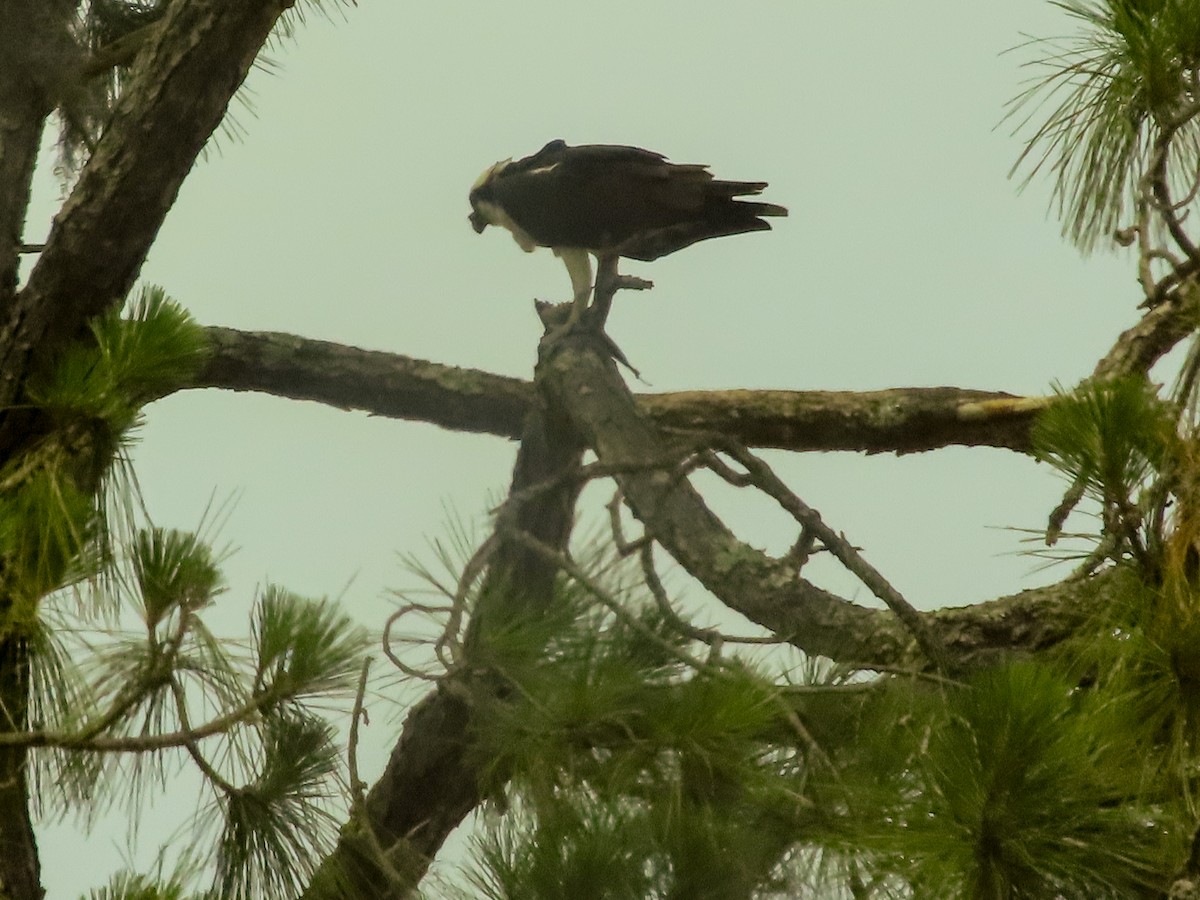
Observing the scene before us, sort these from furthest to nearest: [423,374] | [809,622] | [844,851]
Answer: [423,374]
[809,622]
[844,851]

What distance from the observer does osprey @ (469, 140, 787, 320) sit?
1.85 m

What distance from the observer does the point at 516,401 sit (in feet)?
5.78

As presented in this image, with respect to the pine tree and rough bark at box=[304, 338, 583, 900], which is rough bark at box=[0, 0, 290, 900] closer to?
the pine tree

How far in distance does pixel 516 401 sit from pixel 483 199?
613 mm

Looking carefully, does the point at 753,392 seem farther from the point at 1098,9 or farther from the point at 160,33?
the point at 160,33

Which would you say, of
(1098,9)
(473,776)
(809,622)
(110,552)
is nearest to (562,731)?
(809,622)

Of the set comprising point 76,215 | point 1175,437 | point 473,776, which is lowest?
point 473,776

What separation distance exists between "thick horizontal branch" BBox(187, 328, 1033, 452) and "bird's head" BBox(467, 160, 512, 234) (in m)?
0.54

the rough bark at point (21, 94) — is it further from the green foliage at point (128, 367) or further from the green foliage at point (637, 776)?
the green foliage at point (637, 776)

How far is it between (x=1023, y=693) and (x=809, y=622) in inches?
17.0

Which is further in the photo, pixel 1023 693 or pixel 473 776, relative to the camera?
pixel 473 776

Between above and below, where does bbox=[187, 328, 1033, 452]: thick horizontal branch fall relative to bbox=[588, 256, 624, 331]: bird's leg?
below

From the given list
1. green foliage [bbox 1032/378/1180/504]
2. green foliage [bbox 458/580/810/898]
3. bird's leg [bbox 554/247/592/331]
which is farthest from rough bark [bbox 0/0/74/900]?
green foliage [bbox 1032/378/1180/504]

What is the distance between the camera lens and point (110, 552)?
1.11m
